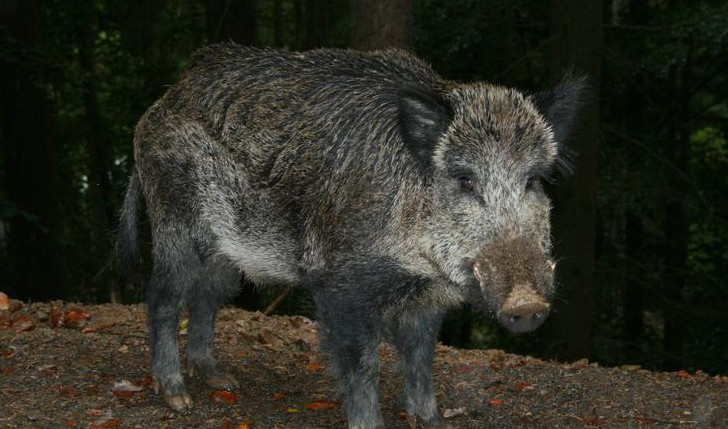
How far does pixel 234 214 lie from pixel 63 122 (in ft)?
44.6

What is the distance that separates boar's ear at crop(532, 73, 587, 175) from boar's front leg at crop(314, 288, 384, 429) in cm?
132

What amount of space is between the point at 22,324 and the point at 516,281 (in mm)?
4532

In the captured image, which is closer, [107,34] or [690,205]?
[690,205]

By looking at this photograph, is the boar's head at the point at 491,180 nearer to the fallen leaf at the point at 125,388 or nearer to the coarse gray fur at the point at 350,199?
the coarse gray fur at the point at 350,199

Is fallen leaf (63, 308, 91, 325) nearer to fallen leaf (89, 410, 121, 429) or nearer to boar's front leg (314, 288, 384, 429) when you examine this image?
fallen leaf (89, 410, 121, 429)

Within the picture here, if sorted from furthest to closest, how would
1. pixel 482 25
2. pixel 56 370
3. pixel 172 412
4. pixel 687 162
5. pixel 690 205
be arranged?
1. pixel 687 162
2. pixel 690 205
3. pixel 482 25
4. pixel 56 370
5. pixel 172 412

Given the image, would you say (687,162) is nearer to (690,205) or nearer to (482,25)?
(690,205)

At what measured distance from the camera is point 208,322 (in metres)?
6.41

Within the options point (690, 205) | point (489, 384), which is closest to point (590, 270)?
point (690, 205)

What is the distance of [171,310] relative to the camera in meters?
6.08

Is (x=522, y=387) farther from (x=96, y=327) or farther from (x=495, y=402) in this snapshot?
(x=96, y=327)

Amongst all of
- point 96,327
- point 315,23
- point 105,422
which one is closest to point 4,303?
point 96,327

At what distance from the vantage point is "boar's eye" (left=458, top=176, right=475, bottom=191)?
4.82 m

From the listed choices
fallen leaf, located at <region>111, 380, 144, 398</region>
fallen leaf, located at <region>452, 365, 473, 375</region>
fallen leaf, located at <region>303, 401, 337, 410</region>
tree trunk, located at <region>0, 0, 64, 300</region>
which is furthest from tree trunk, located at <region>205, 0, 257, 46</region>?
fallen leaf, located at <region>303, 401, 337, 410</region>
